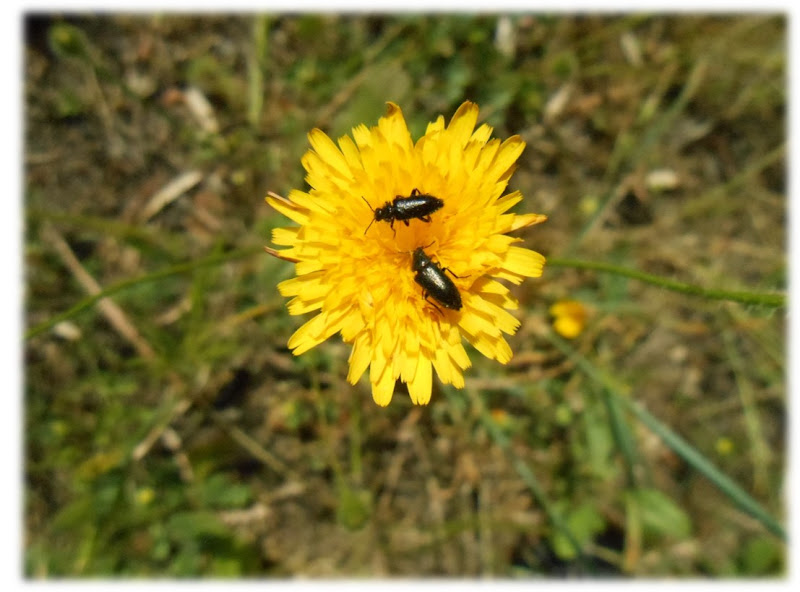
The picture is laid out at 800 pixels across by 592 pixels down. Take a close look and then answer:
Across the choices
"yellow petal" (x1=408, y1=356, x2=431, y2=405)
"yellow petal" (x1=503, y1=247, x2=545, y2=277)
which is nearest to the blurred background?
"yellow petal" (x1=408, y1=356, x2=431, y2=405)

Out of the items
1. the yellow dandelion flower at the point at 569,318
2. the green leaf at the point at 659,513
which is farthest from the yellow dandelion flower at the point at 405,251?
the green leaf at the point at 659,513

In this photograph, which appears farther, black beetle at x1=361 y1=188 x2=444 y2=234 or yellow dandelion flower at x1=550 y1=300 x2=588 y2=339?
yellow dandelion flower at x1=550 y1=300 x2=588 y2=339

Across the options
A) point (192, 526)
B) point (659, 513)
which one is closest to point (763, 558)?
point (659, 513)

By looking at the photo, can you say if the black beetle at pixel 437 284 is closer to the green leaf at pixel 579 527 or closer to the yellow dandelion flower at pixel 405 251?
the yellow dandelion flower at pixel 405 251

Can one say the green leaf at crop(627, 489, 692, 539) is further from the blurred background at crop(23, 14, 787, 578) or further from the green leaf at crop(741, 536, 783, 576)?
the green leaf at crop(741, 536, 783, 576)

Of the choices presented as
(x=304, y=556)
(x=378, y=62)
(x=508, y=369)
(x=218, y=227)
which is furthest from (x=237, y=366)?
(x=378, y=62)

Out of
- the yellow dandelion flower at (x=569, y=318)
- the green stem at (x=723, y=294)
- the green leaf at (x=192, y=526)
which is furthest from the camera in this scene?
the green leaf at (x=192, y=526)

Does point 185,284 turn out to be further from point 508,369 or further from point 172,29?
point 508,369
